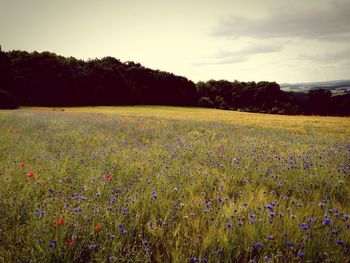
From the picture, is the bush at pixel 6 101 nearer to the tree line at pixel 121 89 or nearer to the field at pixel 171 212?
the tree line at pixel 121 89

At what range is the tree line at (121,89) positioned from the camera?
45844 mm

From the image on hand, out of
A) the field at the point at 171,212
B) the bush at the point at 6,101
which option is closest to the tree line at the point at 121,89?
the bush at the point at 6,101

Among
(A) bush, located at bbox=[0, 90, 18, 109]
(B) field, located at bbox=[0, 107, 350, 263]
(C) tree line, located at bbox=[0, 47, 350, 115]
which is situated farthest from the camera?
(C) tree line, located at bbox=[0, 47, 350, 115]

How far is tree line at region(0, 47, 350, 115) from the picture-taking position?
45.8 m

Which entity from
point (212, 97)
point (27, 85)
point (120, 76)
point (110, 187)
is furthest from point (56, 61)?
point (110, 187)

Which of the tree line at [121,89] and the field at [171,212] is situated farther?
the tree line at [121,89]

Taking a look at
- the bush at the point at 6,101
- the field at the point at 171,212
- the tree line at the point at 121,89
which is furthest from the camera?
the tree line at the point at 121,89

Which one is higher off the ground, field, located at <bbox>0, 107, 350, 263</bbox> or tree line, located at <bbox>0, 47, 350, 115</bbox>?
tree line, located at <bbox>0, 47, 350, 115</bbox>

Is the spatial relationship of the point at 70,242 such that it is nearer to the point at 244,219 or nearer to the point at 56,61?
the point at 244,219

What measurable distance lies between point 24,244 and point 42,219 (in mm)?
271

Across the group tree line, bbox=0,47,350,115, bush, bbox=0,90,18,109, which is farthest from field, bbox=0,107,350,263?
tree line, bbox=0,47,350,115

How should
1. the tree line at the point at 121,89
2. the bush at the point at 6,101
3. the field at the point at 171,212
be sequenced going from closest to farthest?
the field at the point at 171,212, the bush at the point at 6,101, the tree line at the point at 121,89

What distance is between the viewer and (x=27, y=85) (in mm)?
45875

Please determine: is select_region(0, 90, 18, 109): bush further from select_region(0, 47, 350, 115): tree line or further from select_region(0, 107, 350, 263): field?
select_region(0, 107, 350, 263): field
